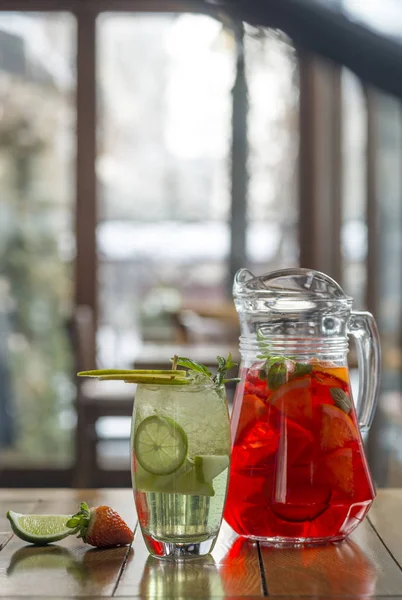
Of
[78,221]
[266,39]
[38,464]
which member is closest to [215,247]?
[78,221]

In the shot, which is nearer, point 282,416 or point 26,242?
point 282,416

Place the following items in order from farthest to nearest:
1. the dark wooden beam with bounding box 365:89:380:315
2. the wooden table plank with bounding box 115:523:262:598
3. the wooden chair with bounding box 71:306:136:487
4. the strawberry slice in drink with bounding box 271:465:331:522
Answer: the dark wooden beam with bounding box 365:89:380:315
the wooden chair with bounding box 71:306:136:487
the strawberry slice in drink with bounding box 271:465:331:522
the wooden table plank with bounding box 115:523:262:598

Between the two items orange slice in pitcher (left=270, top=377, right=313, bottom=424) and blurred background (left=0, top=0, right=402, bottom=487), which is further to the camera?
blurred background (left=0, top=0, right=402, bottom=487)

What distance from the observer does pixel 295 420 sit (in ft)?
2.93

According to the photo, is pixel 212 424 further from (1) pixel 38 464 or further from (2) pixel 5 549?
(1) pixel 38 464

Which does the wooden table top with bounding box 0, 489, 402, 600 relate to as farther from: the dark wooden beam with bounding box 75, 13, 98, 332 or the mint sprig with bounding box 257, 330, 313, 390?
the dark wooden beam with bounding box 75, 13, 98, 332

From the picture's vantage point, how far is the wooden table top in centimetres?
78

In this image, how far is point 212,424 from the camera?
0.85m

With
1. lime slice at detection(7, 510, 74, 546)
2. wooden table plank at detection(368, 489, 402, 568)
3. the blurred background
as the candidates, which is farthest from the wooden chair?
lime slice at detection(7, 510, 74, 546)

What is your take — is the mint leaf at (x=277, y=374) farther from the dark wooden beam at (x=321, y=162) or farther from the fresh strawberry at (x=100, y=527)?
the dark wooden beam at (x=321, y=162)

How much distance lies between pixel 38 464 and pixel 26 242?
1.14 metres

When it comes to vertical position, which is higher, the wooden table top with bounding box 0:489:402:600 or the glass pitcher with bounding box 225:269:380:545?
the glass pitcher with bounding box 225:269:380:545

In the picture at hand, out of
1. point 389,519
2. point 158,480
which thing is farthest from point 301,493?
point 389,519

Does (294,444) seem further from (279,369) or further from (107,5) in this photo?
(107,5)
